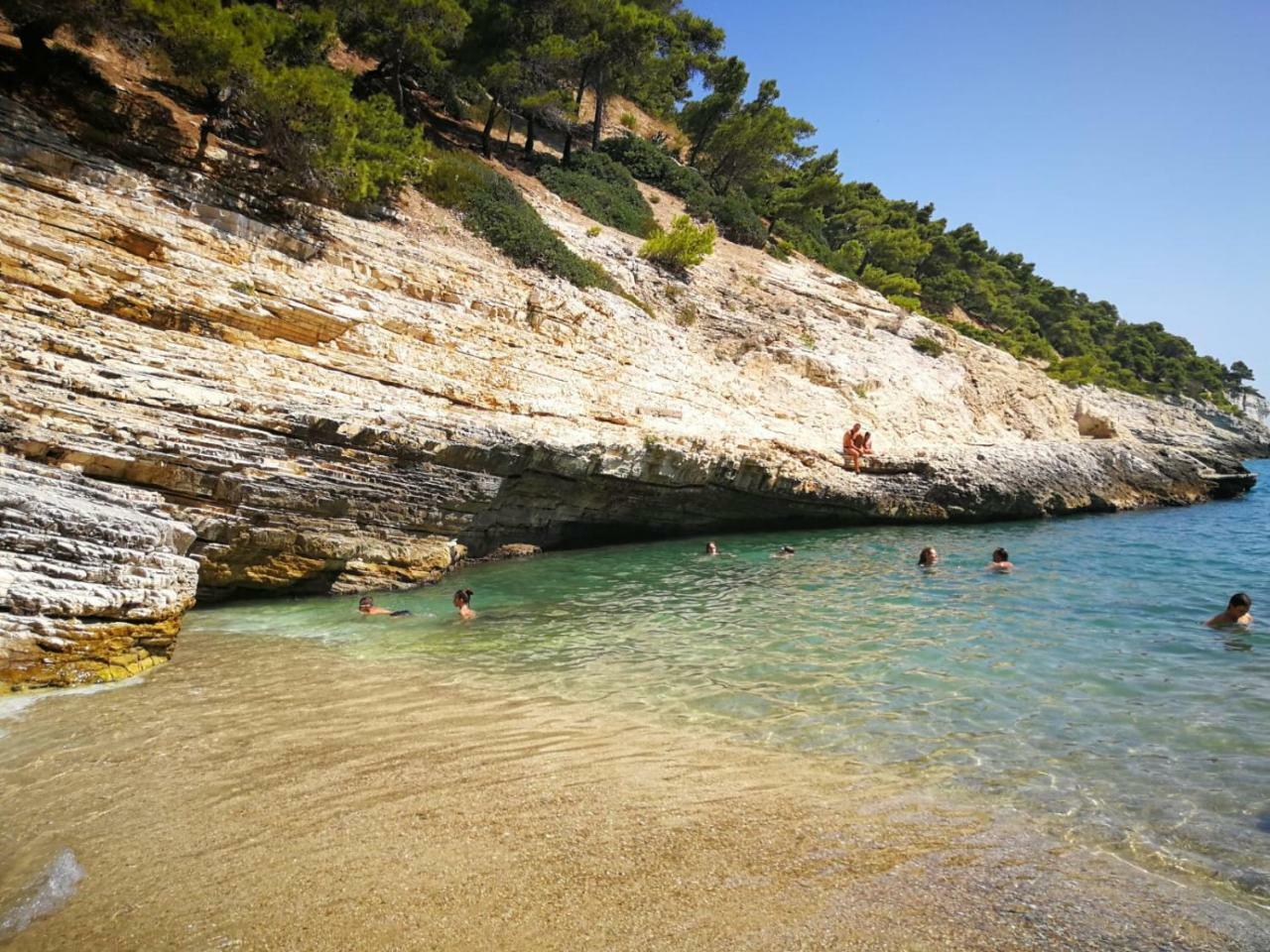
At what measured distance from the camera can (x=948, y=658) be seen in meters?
7.71

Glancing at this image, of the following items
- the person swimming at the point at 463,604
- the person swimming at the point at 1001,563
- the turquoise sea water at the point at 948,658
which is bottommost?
the person swimming at the point at 463,604

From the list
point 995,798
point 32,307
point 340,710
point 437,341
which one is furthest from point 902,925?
point 437,341

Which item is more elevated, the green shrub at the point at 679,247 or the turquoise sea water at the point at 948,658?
the green shrub at the point at 679,247

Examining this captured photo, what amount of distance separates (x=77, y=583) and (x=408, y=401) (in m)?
6.36

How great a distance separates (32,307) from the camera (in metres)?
9.36

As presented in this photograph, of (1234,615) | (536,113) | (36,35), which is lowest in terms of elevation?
(1234,615)

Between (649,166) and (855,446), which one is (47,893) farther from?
(649,166)

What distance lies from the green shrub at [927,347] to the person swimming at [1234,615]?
64.1ft

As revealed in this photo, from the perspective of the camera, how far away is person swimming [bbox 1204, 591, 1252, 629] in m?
8.53

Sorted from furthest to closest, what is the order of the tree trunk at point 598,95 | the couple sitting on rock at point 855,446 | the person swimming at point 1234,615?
the tree trunk at point 598,95 < the couple sitting on rock at point 855,446 < the person swimming at point 1234,615

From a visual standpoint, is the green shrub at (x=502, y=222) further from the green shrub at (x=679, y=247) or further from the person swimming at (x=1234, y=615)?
the person swimming at (x=1234, y=615)

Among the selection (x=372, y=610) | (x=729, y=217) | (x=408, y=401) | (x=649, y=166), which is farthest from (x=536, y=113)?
(x=372, y=610)

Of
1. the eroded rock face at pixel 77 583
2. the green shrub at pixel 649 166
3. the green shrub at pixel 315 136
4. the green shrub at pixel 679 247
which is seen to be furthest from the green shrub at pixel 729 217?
the eroded rock face at pixel 77 583

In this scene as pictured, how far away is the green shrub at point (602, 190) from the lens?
27.2 m
